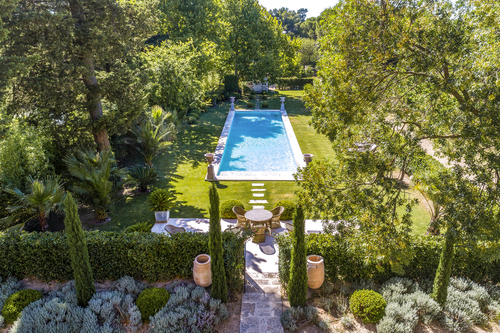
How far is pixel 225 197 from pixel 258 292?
6651 millimetres

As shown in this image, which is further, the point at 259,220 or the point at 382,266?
the point at 259,220

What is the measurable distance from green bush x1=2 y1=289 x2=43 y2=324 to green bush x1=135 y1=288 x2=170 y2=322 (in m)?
2.76

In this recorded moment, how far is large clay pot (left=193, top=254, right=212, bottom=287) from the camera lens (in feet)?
28.1

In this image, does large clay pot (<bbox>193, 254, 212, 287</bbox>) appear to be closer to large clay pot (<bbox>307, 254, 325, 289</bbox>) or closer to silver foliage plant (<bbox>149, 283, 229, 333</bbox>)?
silver foliage plant (<bbox>149, 283, 229, 333</bbox>)

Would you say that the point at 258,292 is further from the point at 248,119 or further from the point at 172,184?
the point at 248,119

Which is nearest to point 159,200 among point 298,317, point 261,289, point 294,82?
point 261,289

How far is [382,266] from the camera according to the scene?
860cm

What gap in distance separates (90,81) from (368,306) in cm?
1419

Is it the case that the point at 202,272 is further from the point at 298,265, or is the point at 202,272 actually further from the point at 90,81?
the point at 90,81

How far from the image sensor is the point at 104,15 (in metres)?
13.4

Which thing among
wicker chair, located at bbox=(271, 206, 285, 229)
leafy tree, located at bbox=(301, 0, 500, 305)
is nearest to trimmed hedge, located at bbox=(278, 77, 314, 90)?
wicker chair, located at bbox=(271, 206, 285, 229)

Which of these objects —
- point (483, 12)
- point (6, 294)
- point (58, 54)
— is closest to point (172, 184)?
point (58, 54)

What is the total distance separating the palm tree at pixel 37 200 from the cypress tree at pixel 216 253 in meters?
6.16

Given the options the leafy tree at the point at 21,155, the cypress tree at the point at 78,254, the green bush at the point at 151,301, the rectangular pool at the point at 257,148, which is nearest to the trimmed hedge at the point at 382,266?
the green bush at the point at 151,301
